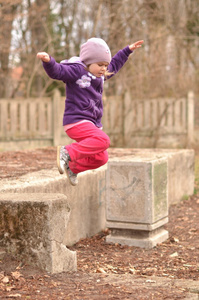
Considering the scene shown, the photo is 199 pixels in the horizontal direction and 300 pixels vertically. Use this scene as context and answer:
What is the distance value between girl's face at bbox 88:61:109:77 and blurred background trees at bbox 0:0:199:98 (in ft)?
28.8

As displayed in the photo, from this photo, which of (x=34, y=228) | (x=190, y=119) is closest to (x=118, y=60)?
(x=34, y=228)

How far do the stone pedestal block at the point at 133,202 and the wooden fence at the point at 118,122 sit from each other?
284 inches

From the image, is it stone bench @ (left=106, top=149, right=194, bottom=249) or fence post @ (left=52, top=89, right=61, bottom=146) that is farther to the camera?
fence post @ (left=52, top=89, right=61, bottom=146)

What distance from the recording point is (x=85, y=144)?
4527mm

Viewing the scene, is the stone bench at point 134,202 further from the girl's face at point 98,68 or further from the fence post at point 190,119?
the fence post at point 190,119

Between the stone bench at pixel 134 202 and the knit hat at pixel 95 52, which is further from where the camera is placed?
the stone bench at pixel 134 202

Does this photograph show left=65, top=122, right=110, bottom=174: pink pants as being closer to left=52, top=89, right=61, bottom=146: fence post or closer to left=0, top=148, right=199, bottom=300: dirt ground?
left=0, top=148, right=199, bottom=300: dirt ground

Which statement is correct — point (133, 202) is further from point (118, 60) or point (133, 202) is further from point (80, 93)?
A: point (80, 93)

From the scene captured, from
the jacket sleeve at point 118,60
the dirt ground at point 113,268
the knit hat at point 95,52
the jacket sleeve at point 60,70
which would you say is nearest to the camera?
the dirt ground at point 113,268

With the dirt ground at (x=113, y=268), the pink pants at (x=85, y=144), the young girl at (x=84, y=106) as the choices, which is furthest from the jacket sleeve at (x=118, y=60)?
the dirt ground at (x=113, y=268)

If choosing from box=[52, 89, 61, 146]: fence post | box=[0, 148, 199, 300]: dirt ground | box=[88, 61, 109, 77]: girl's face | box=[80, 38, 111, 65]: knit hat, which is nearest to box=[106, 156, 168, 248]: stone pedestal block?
box=[0, 148, 199, 300]: dirt ground

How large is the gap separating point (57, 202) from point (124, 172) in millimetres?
2267

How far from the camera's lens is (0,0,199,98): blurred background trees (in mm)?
13992

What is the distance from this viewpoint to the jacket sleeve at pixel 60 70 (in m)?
4.19
